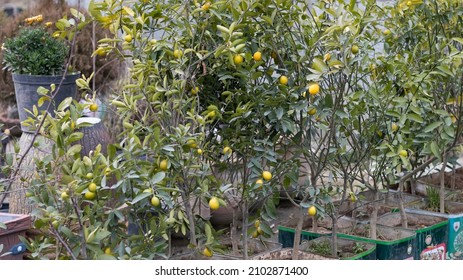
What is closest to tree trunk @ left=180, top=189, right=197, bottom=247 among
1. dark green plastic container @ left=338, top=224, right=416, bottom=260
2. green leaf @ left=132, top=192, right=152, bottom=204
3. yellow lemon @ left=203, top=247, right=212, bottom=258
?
yellow lemon @ left=203, top=247, right=212, bottom=258

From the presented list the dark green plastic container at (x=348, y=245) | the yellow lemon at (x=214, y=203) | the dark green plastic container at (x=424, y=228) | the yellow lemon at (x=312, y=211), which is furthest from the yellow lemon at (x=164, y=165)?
the dark green plastic container at (x=424, y=228)

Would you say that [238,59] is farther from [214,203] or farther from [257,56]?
[214,203]

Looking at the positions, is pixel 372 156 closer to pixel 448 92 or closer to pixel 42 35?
pixel 448 92

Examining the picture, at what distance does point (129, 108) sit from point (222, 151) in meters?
0.52

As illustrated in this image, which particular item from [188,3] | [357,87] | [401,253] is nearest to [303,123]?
[357,87]

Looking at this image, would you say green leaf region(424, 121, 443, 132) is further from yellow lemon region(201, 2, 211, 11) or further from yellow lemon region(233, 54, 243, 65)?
yellow lemon region(201, 2, 211, 11)

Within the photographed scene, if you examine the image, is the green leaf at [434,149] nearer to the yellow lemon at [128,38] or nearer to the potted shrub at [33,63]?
the yellow lemon at [128,38]

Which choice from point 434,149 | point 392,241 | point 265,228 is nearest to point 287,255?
point 265,228

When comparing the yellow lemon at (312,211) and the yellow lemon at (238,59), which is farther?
the yellow lemon at (312,211)

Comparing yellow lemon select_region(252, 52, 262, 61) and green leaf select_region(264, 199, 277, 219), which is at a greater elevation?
yellow lemon select_region(252, 52, 262, 61)

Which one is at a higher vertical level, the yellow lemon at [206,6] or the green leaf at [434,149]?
the yellow lemon at [206,6]

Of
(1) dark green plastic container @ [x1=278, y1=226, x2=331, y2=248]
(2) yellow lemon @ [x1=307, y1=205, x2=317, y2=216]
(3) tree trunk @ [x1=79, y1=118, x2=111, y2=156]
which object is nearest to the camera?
(2) yellow lemon @ [x1=307, y1=205, x2=317, y2=216]

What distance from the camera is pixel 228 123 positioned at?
3.09 m

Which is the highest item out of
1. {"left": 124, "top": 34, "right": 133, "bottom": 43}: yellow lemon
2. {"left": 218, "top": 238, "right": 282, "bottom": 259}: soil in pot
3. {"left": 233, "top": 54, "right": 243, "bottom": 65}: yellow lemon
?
{"left": 124, "top": 34, "right": 133, "bottom": 43}: yellow lemon
